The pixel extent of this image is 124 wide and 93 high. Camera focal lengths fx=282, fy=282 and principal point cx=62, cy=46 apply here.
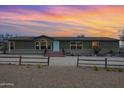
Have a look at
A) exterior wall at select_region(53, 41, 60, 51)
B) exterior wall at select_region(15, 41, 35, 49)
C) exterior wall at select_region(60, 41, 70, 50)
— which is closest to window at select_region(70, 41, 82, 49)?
exterior wall at select_region(60, 41, 70, 50)

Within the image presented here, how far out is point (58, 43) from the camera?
42094 mm

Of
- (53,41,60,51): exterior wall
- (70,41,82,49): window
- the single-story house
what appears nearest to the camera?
the single-story house

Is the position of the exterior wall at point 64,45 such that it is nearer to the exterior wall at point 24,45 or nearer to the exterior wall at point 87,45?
the exterior wall at point 87,45

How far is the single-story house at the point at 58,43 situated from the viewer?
137 ft

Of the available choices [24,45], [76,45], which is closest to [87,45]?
[76,45]

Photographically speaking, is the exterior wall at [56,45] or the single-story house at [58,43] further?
the exterior wall at [56,45]

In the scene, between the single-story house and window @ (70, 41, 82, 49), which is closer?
the single-story house

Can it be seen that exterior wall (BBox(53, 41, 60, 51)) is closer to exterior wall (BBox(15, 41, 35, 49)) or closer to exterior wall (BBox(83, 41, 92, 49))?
exterior wall (BBox(15, 41, 35, 49))

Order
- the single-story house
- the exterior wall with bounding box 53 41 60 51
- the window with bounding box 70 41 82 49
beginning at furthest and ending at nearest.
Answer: the exterior wall with bounding box 53 41 60 51, the window with bounding box 70 41 82 49, the single-story house

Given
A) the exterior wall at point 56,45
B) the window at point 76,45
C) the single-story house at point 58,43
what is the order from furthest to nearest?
the exterior wall at point 56,45
the window at point 76,45
the single-story house at point 58,43

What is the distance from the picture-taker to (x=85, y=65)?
810 inches

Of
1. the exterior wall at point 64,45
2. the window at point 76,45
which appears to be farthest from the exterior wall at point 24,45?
the window at point 76,45

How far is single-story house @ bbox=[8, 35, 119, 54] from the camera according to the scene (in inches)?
1642
